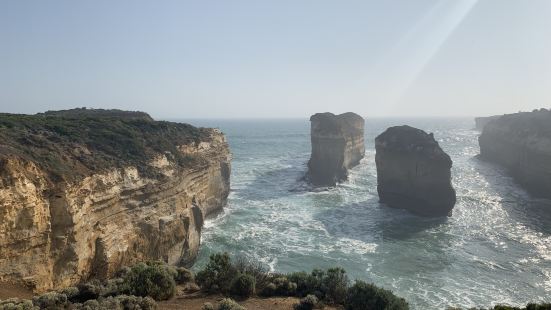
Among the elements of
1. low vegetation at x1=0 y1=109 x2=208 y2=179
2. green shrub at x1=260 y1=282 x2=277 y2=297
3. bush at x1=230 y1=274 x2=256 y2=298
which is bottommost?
green shrub at x1=260 y1=282 x2=277 y2=297

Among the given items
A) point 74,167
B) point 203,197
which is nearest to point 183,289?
point 74,167

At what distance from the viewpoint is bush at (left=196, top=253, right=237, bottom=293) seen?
1402 centimetres

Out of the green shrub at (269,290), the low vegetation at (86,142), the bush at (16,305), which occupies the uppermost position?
the low vegetation at (86,142)

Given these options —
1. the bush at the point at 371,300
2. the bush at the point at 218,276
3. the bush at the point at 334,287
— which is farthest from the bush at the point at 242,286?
the bush at the point at 371,300

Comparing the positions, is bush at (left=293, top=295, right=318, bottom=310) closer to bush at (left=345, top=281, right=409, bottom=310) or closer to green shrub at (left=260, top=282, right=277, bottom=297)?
bush at (left=345, top=281, right=409, bottom=310)

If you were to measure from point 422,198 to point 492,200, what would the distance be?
883 centimetres

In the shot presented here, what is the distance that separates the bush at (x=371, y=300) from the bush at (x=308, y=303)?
1173 millimetres

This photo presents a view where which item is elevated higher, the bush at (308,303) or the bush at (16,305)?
the bush at (16,305)

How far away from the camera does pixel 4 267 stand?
41.9 feet

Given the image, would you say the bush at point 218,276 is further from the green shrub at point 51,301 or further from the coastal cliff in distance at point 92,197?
the coastal cliff in distance at point 92,197

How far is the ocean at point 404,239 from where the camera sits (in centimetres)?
2011

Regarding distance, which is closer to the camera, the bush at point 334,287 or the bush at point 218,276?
the bush at point 334,287

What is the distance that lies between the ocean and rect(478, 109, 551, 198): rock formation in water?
1.93 metres

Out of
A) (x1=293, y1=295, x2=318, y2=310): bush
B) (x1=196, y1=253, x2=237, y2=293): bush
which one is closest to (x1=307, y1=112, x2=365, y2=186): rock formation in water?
(x1=196, y1=253, x2=237, y2=293): bush
